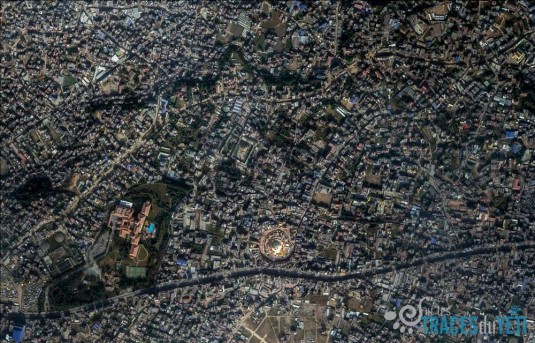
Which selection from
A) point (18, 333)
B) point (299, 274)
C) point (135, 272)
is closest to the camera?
point (299, 274)

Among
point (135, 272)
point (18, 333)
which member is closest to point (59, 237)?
point (135, 272)

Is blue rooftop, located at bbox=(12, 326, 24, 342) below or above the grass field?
below

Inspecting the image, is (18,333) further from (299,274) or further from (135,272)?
(299,274)

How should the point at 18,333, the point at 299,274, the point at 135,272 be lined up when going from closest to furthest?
the point at 299,274 → the point at 135,272 → the point at 18,333

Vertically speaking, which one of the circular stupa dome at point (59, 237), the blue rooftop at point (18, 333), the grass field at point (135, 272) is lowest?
the blue rooftop at point (18, 333)

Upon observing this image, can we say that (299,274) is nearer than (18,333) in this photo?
Yes

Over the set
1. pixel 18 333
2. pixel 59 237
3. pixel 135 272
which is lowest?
pixel 18 333

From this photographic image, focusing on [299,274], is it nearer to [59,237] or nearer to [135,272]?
[135,272]

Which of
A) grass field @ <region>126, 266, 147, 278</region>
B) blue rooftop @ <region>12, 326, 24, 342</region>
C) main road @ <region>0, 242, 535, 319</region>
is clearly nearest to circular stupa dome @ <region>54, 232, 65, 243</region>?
main road @ <region>0, 242, 535, 319</region>

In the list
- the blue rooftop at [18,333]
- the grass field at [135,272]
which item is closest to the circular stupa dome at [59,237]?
the grass field at [135,272]

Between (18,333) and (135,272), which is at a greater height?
(135,272)

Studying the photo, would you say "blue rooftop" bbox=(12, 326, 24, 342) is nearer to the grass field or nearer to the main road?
the main road

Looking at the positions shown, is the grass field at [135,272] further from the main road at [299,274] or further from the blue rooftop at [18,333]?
the blue rooftop at [18,333]
